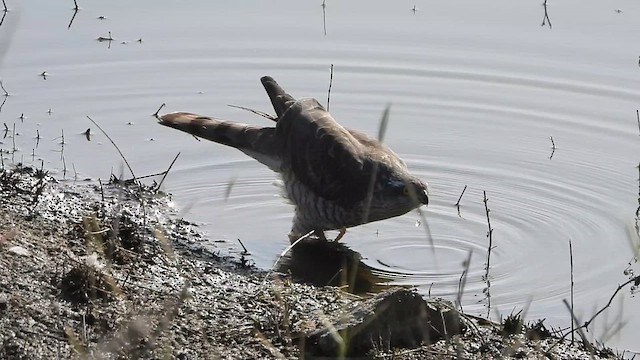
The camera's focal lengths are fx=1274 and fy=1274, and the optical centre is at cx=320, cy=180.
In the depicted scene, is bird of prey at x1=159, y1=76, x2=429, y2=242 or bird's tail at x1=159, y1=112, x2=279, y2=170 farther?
bird's tail at x1=159, y1=112, x2=279, y2=170

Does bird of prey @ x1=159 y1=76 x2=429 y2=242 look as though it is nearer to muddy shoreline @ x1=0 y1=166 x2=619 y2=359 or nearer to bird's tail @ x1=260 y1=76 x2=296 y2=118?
bird's tail @ x1=260 y1=76 x2=296 y2=118

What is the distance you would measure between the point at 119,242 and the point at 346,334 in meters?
1.63

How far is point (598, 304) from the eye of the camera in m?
6.61

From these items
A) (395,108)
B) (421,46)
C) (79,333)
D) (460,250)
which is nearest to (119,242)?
(79,333)

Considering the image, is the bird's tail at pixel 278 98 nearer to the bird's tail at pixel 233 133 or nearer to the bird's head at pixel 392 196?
the bird's tail at pixel 233 133

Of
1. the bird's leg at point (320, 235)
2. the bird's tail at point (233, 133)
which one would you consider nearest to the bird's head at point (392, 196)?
the bird's leg at point (320, 235)

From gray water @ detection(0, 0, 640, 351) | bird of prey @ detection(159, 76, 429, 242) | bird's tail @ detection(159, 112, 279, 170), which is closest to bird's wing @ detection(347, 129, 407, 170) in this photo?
bird of prey @ detection(159, 76, 429, 242)

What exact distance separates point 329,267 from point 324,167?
2.26ft

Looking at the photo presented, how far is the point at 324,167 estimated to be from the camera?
7637 millimetres

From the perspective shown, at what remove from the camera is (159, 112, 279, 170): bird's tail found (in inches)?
315

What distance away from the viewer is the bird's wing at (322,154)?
24.7 ft

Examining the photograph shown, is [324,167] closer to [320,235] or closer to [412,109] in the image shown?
[320,235]

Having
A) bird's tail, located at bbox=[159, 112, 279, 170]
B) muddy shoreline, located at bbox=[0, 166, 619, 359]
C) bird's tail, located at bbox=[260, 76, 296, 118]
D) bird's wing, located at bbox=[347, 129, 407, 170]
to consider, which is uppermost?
bird's tail, located at bbox=[260, 76, 296, 118]

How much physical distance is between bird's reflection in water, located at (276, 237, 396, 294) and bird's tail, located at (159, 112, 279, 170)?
637mm
